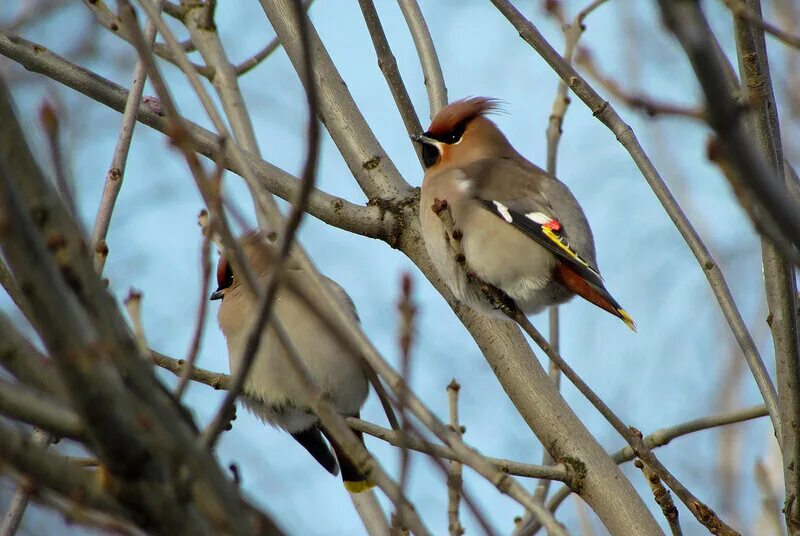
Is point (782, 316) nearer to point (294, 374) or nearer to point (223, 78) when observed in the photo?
point (223, 78)

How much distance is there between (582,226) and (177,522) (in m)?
2.96

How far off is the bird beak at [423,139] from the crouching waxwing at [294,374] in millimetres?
692

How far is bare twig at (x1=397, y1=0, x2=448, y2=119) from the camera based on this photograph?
417 centimetres

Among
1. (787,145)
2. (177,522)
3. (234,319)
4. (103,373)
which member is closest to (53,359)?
(103,373)

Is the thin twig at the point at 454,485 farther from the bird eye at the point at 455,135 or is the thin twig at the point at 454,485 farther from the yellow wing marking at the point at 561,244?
the bird eye at the point at 455,135

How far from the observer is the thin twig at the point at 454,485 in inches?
Answer: 74.7

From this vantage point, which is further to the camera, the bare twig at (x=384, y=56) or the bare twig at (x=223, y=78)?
the bare twig at (x=384, y=56)

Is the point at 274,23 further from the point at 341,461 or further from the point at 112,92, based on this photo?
the point at 341,461

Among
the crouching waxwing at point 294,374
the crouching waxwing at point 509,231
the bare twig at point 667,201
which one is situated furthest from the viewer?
the crouching waxwing at point 294,374

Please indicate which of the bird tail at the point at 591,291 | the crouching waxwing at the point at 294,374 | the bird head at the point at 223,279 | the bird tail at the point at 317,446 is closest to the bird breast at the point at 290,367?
the crouching waxwing at the point at 294,374

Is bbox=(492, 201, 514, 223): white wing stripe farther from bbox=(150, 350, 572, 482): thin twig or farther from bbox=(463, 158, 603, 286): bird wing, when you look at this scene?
bbox=(150, 350, 572, 482): thin twig

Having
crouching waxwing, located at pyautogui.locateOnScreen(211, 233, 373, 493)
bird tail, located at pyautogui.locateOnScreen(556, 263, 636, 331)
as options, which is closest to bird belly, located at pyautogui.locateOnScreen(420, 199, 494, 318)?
bird tail, located at pyautogui.locateOnScreen(556, 263, 636, 331)

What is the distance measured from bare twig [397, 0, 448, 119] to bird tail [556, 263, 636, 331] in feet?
2.85

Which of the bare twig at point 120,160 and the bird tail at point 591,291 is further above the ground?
the bird tail at point 591,291
